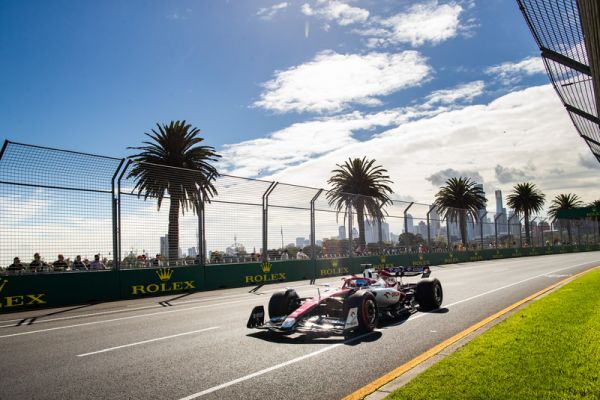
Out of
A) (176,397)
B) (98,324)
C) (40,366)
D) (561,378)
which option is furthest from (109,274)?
(561,378)

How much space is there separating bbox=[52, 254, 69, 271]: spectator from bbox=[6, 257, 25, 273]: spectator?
80 cm

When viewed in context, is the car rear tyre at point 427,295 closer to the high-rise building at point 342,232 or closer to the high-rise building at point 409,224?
the high-rise building at point 342,232

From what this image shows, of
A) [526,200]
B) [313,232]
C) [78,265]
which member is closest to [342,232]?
[313,232]

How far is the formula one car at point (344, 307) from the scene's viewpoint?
698 cm

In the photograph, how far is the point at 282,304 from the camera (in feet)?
25.7

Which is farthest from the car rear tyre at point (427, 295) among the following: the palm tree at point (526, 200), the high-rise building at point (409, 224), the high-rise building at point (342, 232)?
the palm tree at point (526, 200)

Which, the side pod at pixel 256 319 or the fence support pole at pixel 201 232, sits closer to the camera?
the side pod at pixel 256 319

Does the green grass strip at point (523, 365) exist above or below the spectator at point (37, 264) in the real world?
below

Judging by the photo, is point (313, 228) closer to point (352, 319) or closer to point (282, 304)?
point (282, 304)

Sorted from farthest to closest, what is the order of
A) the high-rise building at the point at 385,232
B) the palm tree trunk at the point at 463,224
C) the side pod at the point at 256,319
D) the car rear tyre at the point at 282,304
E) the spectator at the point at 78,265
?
the palm tree trunk at the point at 463,224 < the high-rise building at the point at 385,232 < the spectator at the point at 78,265 < the car rear tyre at the point at 282,304 < the side pod at the point at 256,319

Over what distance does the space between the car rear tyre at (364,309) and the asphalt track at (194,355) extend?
0.18m

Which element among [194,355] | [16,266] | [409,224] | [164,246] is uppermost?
[409,224]

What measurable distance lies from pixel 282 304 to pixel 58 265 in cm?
761

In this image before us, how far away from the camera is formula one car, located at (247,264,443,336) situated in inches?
275
